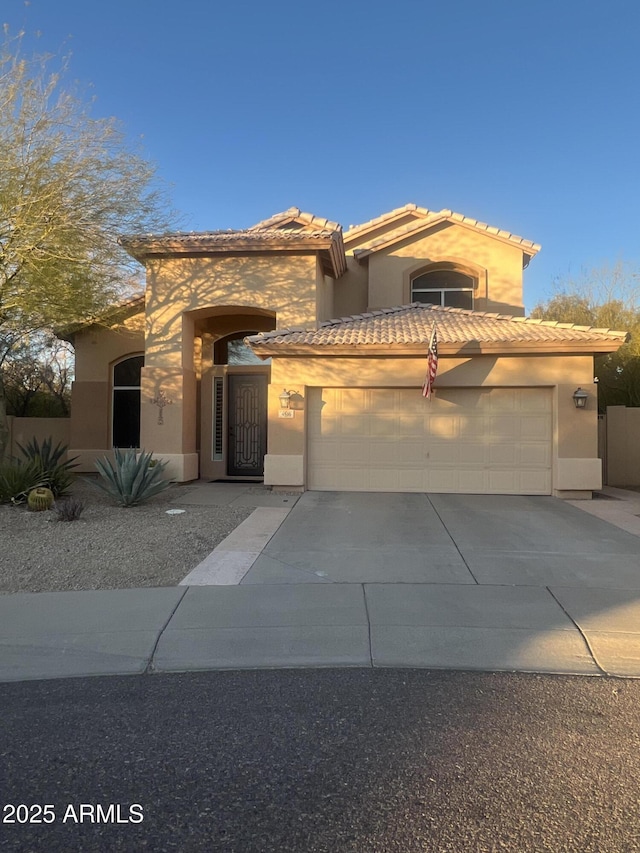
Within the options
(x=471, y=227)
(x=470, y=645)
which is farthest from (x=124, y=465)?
(x=471, y=227)

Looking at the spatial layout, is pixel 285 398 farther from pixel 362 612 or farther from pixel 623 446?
pixel 623 446

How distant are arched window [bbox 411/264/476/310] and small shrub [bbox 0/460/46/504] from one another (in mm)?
11064

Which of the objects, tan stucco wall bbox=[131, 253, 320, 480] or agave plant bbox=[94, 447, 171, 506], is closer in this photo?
agave plant bbox=[94, 447, 171, 506]

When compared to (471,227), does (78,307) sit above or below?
below

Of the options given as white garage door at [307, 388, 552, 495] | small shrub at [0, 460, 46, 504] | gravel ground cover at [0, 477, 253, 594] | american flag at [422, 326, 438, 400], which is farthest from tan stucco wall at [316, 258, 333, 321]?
small shrub at [0, 460, 46, 504]

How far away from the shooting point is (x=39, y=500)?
1032cm

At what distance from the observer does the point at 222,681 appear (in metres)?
4.27

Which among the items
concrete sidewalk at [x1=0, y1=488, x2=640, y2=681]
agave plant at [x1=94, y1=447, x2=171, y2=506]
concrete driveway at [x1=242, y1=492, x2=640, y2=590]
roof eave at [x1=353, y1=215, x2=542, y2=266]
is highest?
roof eave at [x1=353, y1=215, x2=542, y2=266]

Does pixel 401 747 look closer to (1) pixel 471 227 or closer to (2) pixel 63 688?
(2) pixel 63 688

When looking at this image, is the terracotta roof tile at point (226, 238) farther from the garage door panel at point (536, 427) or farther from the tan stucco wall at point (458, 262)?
the garage door panel at point (536, 427)

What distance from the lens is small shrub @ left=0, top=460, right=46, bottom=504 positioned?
1077 centimetres

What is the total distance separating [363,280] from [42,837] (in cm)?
1590

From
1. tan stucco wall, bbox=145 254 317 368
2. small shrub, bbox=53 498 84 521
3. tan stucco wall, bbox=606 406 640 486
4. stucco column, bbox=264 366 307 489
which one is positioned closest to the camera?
small shrub, bbox=53 498 84 521

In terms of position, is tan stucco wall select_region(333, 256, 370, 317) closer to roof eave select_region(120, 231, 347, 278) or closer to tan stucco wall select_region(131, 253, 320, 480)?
tan stucco wall select_region(131, 253, 320, 480)
